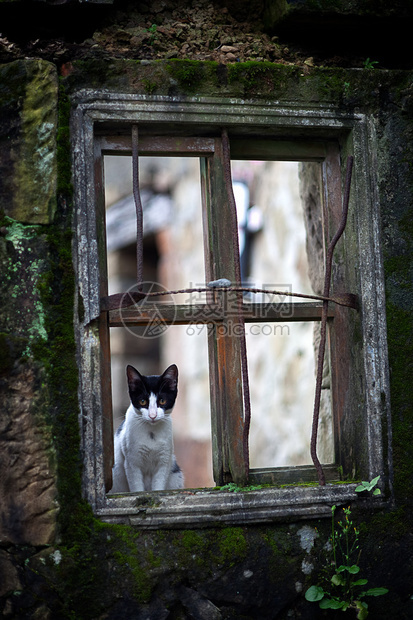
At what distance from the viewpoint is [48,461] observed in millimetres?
2168

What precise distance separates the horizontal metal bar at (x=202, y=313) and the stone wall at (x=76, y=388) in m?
0.20

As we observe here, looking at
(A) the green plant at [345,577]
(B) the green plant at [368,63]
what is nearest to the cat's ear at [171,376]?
(A) the green plant at [345,577]

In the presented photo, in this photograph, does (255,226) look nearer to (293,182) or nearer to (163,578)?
(293,182)

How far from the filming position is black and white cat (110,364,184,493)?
2.85 metres

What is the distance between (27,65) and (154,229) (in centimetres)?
804

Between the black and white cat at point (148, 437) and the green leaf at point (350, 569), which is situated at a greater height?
the black and white cat at point (148, 437)

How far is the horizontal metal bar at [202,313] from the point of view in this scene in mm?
2404

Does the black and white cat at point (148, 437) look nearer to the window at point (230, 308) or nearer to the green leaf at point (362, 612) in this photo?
the window at point (230, 308)

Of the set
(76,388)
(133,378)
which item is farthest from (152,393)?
(76,388)

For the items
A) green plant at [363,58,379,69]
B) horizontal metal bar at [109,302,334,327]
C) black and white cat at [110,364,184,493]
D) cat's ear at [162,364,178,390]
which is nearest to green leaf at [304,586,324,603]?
black and white cat at [110,364,184,493]

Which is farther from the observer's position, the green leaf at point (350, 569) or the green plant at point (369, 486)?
the green plant at point (369, 486)

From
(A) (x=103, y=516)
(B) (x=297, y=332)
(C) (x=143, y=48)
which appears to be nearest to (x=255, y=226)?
(B) (x=297, y=332)

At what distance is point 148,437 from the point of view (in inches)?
116

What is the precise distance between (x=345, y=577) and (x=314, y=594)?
0.14 meters
